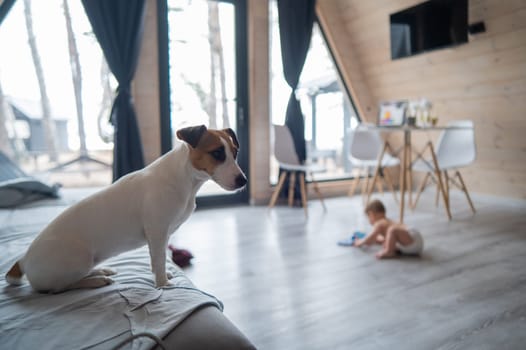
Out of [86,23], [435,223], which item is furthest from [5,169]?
[435,223]

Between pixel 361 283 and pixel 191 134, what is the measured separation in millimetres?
1314

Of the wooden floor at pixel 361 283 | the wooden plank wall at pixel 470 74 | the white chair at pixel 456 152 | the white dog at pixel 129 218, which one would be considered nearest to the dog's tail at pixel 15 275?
the white dog at pixel 129 218

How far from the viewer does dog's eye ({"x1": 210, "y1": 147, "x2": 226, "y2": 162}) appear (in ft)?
3.77

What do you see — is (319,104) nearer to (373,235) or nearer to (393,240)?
(373,235)

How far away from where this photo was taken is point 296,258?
7.72ft

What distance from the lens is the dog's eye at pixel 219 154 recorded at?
115cm

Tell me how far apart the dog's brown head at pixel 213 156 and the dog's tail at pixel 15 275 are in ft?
1.92

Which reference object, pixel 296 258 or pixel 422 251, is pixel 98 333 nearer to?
pixel 296 258

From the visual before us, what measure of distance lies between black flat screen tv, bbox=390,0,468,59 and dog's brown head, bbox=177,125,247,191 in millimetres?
3157

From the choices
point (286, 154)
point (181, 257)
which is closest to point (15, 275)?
point (181, 257)

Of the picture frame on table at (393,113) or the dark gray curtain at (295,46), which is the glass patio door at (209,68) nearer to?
the dark gray curtain at (295,46)

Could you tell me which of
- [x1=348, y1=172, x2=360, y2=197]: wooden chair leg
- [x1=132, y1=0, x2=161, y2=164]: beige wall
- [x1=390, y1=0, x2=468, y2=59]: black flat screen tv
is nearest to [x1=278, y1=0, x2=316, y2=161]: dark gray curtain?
[x1=348, y1=172, x2=360, y2=197]: wooden chair leg

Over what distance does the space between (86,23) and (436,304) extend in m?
3.57

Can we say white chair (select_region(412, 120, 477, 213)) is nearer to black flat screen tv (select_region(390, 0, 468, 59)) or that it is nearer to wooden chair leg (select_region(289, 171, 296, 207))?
black flat screen tv (select_region(390, 0, 468, 59))
